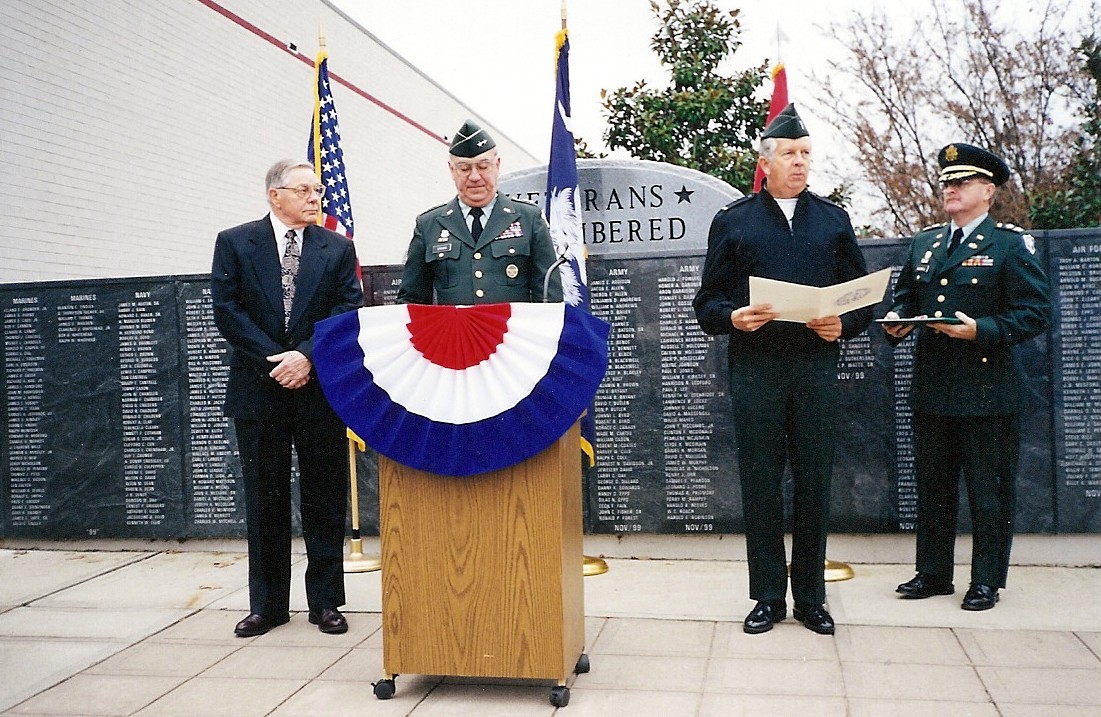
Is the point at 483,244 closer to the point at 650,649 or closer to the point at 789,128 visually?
the point at 789,128

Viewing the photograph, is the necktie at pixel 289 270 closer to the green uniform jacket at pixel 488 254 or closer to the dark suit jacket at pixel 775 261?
the green uniform jacket at pixel 488 254

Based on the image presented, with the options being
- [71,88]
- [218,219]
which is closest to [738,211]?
[71,88]

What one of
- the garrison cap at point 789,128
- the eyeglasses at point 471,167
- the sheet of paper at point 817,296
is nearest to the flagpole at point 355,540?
the eyeglasses at point 471,167

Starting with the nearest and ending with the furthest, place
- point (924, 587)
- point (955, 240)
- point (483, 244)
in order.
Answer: point (483, 244), point (955, 240), point (924, 587)

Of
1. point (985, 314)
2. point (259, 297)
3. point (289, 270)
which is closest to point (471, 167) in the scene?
point (289, 270)

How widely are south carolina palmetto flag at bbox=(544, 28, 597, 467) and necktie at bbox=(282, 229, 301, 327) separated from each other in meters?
1.31

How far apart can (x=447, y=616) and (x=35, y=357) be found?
148 inches

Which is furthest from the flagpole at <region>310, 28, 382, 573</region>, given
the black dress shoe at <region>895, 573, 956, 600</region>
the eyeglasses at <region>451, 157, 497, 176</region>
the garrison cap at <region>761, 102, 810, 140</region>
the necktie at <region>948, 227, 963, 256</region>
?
the necktie at <region>948, 227, 963, 256</region>

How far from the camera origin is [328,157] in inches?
213

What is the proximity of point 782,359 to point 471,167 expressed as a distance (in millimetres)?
1339

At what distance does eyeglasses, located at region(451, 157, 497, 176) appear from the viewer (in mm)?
3557

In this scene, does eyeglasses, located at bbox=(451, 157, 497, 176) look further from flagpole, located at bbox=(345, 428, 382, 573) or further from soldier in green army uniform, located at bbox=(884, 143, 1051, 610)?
flagpole, located at bbox=(345, 428, 382, 573)

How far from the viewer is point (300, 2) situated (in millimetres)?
12008

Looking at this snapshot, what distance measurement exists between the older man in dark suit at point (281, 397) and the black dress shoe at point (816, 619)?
180 centimetres
